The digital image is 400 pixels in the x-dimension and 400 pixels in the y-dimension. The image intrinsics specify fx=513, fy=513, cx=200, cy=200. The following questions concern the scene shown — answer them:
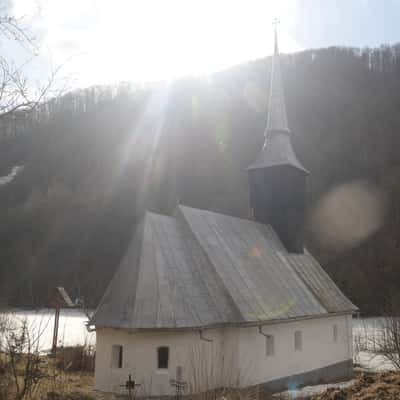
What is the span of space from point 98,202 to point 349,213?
38.2 meters

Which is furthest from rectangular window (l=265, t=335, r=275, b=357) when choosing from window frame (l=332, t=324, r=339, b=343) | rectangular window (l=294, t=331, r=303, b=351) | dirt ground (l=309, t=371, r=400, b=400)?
dirt ground (l=309, t=371, r=400, b=400)

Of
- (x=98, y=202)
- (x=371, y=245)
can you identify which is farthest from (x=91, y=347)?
(x=98, y=202)

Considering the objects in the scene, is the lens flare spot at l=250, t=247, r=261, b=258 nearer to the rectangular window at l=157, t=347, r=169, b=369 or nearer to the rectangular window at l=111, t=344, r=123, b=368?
the rectangular window at l=157, t=347, r=169, b=369

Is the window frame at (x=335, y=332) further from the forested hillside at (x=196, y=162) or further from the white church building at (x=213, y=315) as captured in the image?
the forested hillside at (x=196, y=162)

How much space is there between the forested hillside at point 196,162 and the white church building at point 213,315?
37201 mm

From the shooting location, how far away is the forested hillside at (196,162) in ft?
206

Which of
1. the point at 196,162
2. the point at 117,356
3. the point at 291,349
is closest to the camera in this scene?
the point at 117,356

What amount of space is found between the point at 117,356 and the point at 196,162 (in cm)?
6211

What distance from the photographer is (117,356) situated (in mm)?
12070

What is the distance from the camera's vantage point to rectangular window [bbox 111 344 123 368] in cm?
1202

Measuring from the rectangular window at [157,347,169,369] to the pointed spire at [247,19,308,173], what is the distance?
33.2ft

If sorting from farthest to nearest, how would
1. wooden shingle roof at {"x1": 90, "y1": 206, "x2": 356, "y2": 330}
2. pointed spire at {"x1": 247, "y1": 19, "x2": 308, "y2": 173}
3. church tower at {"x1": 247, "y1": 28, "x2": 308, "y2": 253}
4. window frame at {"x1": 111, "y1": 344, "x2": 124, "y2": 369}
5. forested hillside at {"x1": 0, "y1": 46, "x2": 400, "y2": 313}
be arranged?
forested hillside at {"x1": 0, "y1": 46, "x2": 400, "y2": 313} < pointed spire at {"x1": 247, "y1": 19, "x2": 308, "y2": 173} < church tower at {"x1": 247, "y1": 28, "x2": 308, "y2": 253} < window frame at {"x1": 111, "y1": 344, "x2": 124, "y2": 369} < wooden shingle roof at {"x1": 90, "y1": 206, "x2": 356, "y2": 330}

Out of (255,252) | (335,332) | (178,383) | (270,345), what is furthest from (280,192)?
(178,383)

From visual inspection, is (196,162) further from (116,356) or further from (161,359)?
(161,359)
